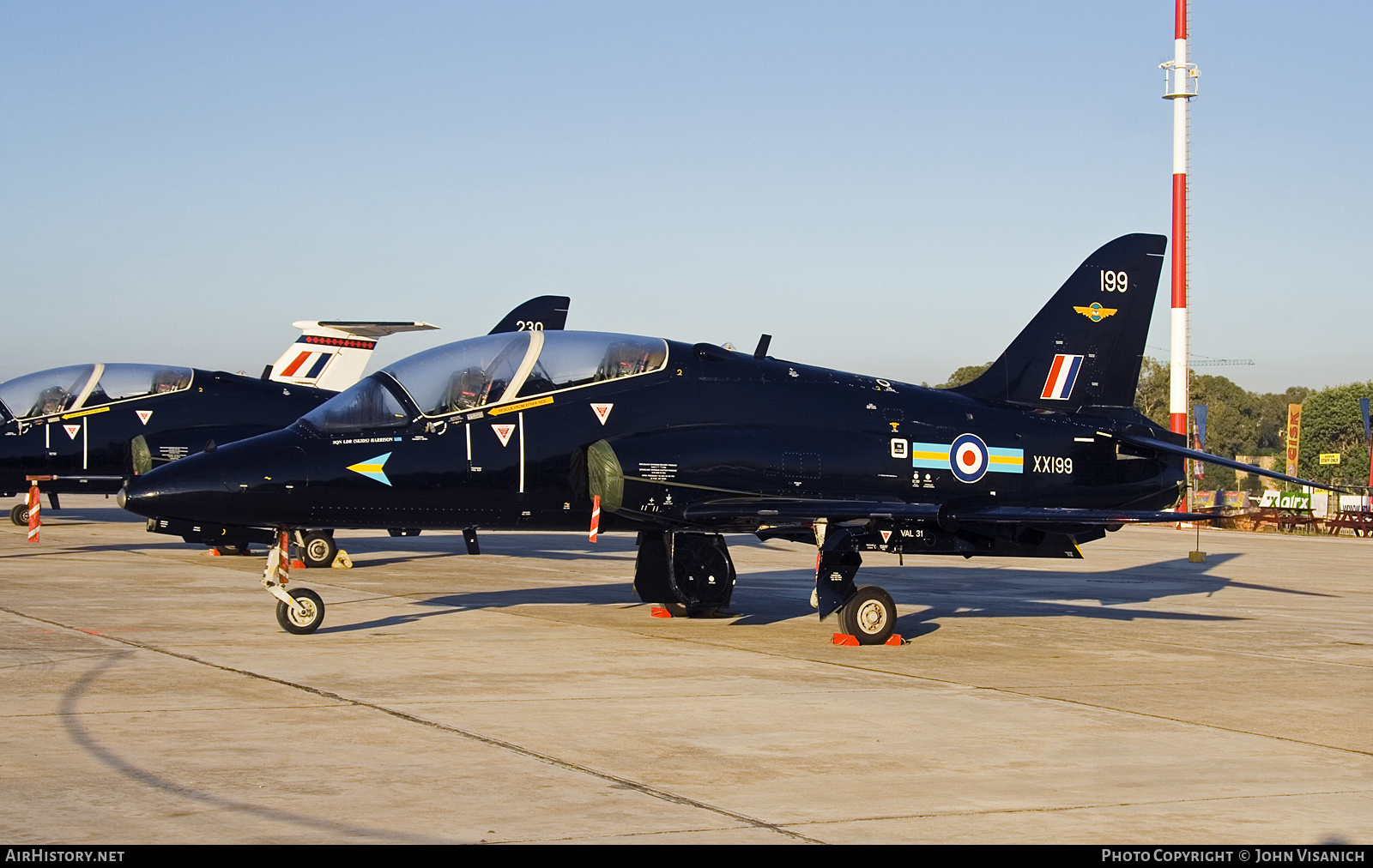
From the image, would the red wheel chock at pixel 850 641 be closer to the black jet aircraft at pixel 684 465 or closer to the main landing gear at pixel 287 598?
the black jet aircraft at pixel 684 465

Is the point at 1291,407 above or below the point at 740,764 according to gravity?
above

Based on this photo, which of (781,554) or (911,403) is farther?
(781,554)

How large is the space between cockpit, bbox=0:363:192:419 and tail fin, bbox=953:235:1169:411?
49.1 feet

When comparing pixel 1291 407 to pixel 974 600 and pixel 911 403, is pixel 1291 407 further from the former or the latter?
pixel 911 403

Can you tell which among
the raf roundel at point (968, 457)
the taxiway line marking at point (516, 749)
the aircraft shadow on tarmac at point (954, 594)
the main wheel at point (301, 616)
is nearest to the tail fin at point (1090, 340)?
the raf roundel at point (968, 457)

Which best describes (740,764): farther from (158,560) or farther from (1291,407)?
(1291,407)

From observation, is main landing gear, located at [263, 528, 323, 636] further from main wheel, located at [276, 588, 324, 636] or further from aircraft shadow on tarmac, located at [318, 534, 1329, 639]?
aircraft shadow on tarmac, located at [318, 534, 1329, 639]

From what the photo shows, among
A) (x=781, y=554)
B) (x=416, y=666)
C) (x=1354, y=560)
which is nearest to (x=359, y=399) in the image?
(x=416, y=666)

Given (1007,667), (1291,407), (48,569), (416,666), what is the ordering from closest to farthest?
(416,666) < (1007,667) < (48,569) < (1291,407)

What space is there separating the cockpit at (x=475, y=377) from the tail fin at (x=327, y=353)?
17.9 meters

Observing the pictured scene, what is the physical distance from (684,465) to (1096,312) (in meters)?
6.18

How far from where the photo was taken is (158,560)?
897 inches

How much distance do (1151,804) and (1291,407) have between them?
184 feet

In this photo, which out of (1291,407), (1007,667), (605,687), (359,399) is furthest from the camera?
(1291,407)
